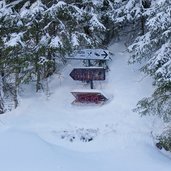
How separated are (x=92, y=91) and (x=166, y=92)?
1.93m

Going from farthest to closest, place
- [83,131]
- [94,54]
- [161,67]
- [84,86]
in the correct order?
[84,86] → [94,54] → [83,131] → [161,67]

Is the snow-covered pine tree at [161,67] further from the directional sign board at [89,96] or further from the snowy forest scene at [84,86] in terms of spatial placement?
the directional sign board at [89,96]

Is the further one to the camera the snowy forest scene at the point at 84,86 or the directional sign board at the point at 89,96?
the directional sign board at the point at 89,96

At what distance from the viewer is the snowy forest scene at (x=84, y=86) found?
27.2 ft

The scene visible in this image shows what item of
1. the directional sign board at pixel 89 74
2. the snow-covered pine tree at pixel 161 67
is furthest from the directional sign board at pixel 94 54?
the snow-covered pine tree at pixel 161 67

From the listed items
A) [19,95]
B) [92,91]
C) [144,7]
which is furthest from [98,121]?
[144,7]

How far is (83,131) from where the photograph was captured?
30.3 ft

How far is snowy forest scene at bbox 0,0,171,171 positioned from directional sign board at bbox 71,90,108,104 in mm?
25

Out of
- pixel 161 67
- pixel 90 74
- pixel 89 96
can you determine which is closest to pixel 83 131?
pixel 89 96

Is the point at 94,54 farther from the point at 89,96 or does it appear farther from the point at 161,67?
the point at 161,67

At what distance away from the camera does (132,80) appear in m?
10.4

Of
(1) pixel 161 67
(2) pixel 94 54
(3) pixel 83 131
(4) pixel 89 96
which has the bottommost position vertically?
(3) pixel 83 131

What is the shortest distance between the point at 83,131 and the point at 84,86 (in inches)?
71.2

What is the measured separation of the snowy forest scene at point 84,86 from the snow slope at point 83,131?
2cm
